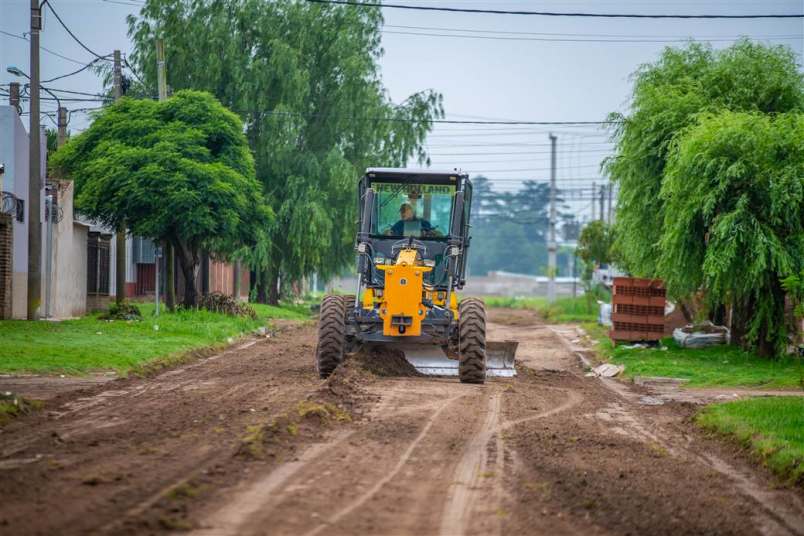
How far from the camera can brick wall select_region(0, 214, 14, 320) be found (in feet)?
94.4

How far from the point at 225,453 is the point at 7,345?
12.6 metres

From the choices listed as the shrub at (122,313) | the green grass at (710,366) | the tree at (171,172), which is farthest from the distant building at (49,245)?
the green grass at (710,366)

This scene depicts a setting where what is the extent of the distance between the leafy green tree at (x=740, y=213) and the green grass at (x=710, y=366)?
0.74m

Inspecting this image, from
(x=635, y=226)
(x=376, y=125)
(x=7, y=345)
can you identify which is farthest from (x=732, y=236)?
(x=376, y=125)

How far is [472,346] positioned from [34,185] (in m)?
14.3

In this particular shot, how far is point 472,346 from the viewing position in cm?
1809

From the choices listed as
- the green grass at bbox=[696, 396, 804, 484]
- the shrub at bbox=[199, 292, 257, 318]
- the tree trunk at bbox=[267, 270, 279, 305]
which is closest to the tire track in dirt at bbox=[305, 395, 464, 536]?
the green grass at bbox=[696, 396, 804, 484]

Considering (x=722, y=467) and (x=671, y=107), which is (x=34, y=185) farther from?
(x=722, y=467)

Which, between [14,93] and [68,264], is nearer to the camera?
[68,264]

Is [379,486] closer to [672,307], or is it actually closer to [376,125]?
[672,307]

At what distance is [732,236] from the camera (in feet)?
71.3

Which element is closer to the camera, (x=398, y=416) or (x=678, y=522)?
(x=678, y=522)

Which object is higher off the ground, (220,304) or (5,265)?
(5,265)

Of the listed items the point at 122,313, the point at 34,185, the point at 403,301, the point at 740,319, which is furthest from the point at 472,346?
the point at 122,313
